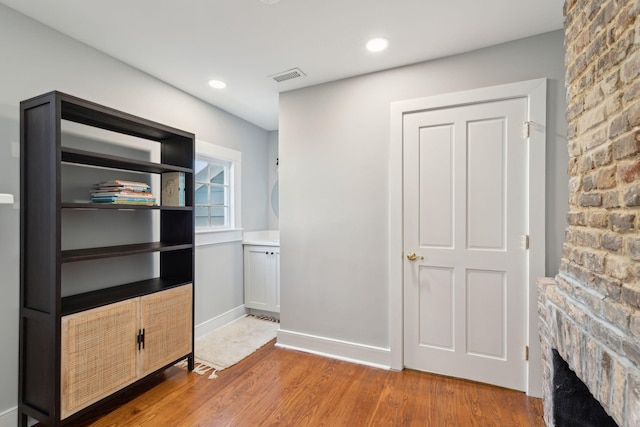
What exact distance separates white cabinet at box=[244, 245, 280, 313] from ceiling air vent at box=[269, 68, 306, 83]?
6.01ft

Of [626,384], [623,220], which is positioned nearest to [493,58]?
[623,220]

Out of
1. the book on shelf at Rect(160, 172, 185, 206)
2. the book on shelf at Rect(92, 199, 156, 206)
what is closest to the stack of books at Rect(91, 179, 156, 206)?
the book on shelf at Rect(92, 199, 156, 206)

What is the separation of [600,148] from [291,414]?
2176 mm

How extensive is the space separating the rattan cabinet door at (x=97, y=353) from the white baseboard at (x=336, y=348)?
1.31 m

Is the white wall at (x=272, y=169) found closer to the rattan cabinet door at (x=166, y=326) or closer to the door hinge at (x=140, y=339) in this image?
the rattan cabinet door at (x=166, y=326)

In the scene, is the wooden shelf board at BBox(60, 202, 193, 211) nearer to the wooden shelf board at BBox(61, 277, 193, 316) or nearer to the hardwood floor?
the wooden shelf board at BBox(61, 277, 193, 316)

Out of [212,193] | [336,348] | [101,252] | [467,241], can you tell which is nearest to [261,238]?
[212,193]

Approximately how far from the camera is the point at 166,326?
7.31ft

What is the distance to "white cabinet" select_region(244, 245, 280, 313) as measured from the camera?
3529mm

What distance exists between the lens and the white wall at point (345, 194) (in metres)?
2.33

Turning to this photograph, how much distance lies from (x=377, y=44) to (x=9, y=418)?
3.32m

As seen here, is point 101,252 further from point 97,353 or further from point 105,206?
point 97,353

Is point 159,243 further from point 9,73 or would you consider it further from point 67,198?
point 9,73

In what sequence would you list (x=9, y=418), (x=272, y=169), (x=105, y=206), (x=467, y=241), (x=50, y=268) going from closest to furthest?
(x=50, y=268) < (x=9, y=418) < (x=105, y=206) < (x=467, y=241) < (x=272, y=169)
